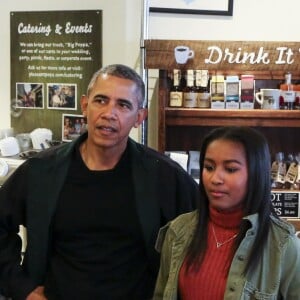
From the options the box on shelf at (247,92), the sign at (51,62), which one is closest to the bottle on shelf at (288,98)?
the box on shelf at (247,92)

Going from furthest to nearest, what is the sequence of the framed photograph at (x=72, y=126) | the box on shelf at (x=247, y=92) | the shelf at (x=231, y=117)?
the framed photograph at (x=72, y=126)
the box on shelf at (x=247, y=92)
the shelf at (x=231, y=117)

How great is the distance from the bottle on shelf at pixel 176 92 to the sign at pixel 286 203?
26.9 inches

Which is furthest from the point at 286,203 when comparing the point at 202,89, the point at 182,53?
the point at 182,53

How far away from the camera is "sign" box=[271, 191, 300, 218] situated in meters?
2.34

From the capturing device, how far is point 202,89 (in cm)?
242

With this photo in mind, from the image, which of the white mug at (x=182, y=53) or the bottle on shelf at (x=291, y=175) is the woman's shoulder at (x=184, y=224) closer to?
the white mug at (x=182, y=53)

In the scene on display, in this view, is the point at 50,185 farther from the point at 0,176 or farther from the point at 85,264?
the point at 0,176

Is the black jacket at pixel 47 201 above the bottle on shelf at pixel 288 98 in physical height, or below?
below

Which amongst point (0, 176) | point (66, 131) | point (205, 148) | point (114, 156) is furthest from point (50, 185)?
point (66, 131)

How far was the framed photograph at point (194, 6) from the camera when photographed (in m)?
2.54

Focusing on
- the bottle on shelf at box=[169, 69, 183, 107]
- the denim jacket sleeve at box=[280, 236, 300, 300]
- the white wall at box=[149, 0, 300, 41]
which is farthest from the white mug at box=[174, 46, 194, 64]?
the denim jacket sleeve at box=[280, 236, 300, 300]

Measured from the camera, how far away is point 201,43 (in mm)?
2148

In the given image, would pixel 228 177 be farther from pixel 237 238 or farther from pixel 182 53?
pixel 182 53

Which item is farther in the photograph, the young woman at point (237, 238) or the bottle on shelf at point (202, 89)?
the bottle on shelf at point (202, 89)
